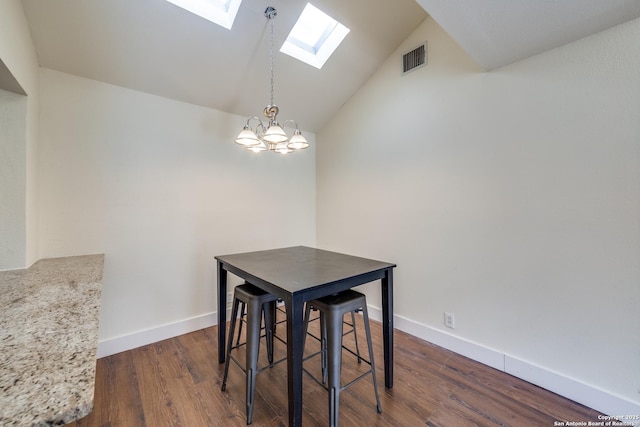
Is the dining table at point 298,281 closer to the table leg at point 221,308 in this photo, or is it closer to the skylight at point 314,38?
the table leg at point 221,308

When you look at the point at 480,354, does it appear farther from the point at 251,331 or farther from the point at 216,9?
the point at 216,9

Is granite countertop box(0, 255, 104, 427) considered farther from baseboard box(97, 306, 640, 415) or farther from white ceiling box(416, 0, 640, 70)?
white ceiling box(416, 0, 640, 70)

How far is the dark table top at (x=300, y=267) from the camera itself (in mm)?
1500

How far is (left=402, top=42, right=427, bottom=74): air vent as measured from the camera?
2.48 meters

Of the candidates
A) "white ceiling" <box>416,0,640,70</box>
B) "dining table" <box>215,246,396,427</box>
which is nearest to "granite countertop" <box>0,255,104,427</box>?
"dining table" <box>215,246,396,427</box>

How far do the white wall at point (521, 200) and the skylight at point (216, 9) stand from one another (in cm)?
155

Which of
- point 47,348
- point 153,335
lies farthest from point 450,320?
point 153,335

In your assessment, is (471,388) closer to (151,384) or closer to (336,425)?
(336,425)

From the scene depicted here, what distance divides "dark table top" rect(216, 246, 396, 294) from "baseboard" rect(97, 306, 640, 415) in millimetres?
1095

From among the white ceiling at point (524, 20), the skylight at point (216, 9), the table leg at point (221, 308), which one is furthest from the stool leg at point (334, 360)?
the skylight at point (216, 9)

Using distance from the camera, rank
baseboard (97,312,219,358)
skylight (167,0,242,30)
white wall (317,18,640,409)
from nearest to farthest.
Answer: white wall (317,18,640,409), skylight (167,0,242,30), baseboard (97,312,219,358)

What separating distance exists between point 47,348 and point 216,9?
241 cm

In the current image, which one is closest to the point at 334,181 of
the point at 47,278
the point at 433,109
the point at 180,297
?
the point at 433,109

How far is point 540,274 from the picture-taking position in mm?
1856
